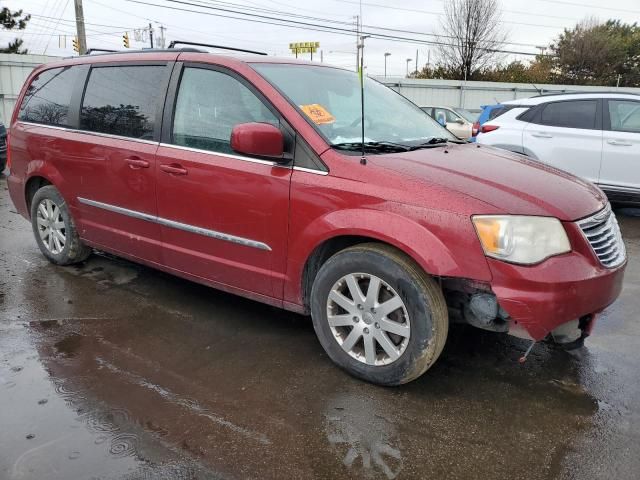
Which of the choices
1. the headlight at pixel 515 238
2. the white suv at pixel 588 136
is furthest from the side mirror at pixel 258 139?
the white suv at pixel 588 136

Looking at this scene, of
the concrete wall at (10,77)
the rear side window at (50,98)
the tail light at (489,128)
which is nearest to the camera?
the rear side window at (50,98)

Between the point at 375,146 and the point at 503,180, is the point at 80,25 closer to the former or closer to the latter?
the point at 375,146

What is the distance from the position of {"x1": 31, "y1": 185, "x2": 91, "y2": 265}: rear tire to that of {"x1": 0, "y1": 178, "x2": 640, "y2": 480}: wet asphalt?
0.76 m

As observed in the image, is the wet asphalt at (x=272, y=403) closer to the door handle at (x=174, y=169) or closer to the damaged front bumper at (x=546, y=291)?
the damaged front bumper at (x=546, y=291)

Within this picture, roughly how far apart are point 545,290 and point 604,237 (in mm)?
650

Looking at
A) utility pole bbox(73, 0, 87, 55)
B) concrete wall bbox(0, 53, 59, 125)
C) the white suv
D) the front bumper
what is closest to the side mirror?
the front bumper

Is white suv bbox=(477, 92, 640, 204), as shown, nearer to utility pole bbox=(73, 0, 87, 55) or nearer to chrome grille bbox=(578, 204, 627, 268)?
chrome grille bbox=(578, 204, 627, 268)

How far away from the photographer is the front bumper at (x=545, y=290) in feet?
8.59

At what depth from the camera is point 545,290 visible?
2.62 metres

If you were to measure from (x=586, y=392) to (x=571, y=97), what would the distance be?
565 cm

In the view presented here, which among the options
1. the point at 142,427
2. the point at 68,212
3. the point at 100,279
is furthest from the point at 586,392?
the point at 68,212

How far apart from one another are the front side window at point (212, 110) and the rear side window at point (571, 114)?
554cm

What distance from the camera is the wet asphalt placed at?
2.43 m

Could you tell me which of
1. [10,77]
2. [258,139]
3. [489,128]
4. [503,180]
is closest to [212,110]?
[258,139]
